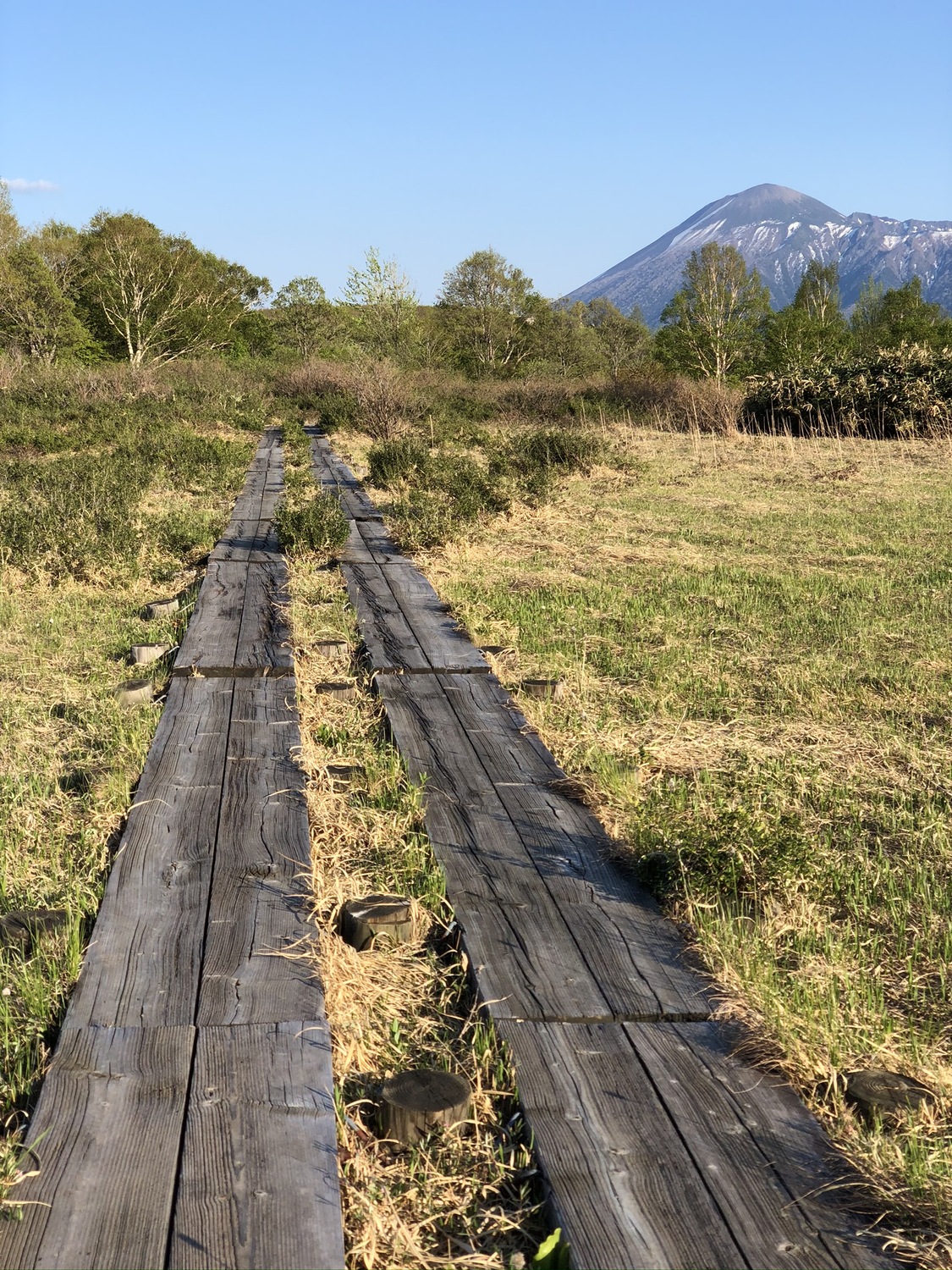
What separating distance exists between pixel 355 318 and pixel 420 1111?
41300 mm

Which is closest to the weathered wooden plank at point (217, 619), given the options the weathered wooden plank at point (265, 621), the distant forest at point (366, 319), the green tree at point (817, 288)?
the weathered wooden plank at point (265, 621)

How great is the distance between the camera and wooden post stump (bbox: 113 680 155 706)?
488 centimetres

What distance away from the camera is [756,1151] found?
6.50 feet

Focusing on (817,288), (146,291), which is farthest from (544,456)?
(817,288)

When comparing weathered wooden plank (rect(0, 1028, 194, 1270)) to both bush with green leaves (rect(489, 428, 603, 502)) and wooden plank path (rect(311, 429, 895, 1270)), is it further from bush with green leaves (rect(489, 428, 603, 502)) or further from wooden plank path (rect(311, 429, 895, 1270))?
bush with green leaves (rect(489, 428, 603, 502))

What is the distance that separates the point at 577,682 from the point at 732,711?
852 mm

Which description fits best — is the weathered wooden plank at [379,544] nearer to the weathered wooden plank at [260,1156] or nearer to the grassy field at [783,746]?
the grassy field at [783,746]

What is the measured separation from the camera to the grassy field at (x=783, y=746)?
8.04ft

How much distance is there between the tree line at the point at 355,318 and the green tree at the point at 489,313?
0.07 metres

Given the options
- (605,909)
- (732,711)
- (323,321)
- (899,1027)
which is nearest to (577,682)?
(732,711)

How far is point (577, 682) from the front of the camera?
5.42 meters

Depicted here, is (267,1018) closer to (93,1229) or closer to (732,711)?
(93,1229)

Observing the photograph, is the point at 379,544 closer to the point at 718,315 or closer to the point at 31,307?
the point at 718,315

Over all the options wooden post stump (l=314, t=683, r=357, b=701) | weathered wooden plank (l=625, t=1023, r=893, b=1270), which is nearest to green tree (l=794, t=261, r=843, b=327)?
wooden post stump (l=314, t=683, r=357, b=701)
